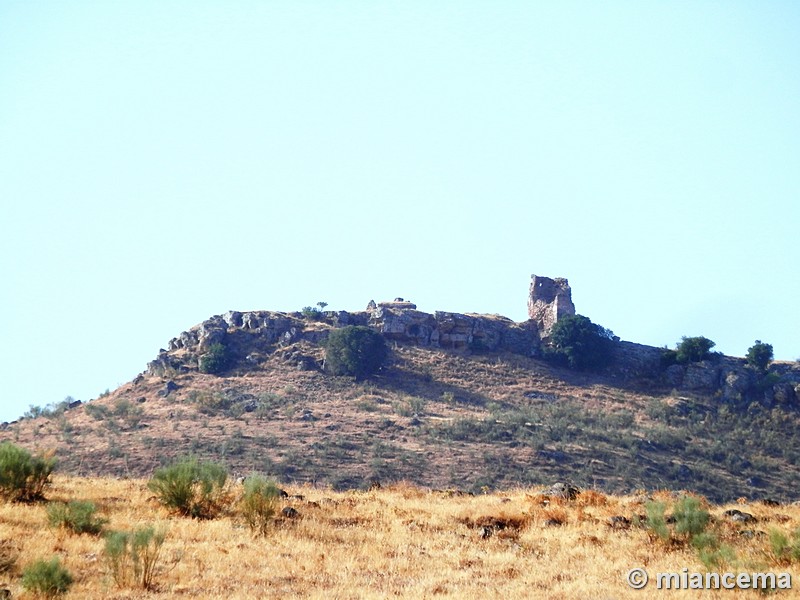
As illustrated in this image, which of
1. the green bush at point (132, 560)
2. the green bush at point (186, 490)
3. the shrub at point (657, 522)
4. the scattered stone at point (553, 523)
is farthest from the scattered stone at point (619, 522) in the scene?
the green bush at point (132, 560)

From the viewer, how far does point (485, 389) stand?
5191 centimetres

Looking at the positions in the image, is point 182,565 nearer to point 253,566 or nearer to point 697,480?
point 253,566

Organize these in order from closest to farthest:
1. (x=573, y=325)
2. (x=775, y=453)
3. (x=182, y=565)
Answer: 1. (x=182, y=565)
2. (x=775, y=453)
3. (x=573, y=325)

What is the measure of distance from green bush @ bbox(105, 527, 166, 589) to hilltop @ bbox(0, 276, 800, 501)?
1981 cm

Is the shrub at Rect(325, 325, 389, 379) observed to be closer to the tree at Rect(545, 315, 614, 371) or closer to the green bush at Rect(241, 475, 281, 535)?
the tree at Rect(545, 315, 614, 371)

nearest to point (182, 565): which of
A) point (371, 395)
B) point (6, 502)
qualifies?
point (6, 502)

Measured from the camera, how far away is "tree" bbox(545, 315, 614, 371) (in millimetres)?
56062

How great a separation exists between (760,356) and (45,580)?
52392mm

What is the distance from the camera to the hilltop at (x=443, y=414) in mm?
38781

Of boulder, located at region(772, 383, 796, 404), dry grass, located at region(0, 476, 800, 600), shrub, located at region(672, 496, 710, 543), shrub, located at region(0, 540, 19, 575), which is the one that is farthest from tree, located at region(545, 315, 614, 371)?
shrub, located at region(0, 540, 19, 575)

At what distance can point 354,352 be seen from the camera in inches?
2068

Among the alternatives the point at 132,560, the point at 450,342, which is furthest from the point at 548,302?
the point at 132,560

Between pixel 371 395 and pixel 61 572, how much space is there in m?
38.8

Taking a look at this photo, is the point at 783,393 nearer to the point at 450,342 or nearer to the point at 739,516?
the point at 450,342
